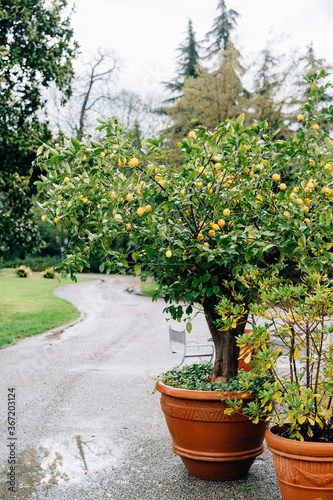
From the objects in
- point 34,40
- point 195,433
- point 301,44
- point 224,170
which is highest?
point 301,44

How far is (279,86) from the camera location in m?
18.5

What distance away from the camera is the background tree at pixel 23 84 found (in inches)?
390

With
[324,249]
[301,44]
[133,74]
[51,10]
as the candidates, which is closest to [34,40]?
[51,10]

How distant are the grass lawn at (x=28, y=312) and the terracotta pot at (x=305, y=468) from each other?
253 inches

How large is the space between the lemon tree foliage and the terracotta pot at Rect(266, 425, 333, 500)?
0.81m

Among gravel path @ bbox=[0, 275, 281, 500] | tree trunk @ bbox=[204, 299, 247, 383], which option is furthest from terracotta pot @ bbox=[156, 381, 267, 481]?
tree trunk @ bbox=[204, 299, 247, 383]

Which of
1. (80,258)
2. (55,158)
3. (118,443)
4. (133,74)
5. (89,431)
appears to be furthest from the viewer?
(133,74)

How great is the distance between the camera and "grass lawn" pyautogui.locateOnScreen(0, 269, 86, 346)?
10586mm

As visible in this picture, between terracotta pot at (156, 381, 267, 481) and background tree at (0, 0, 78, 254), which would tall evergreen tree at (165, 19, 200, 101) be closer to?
background tree at (0, 0, 78, 254)

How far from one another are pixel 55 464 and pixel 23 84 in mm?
8978

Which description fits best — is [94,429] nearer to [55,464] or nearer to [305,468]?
[55,464]

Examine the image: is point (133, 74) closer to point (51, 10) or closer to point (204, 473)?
point (51, 10)

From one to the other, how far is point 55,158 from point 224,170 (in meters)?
1.12

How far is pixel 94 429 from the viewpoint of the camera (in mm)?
4664
